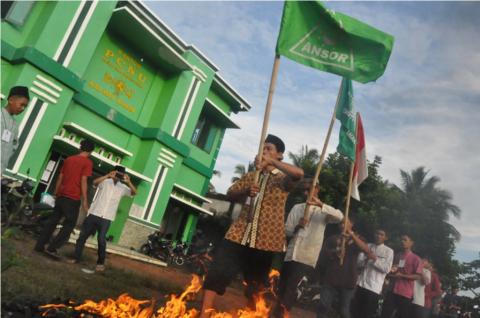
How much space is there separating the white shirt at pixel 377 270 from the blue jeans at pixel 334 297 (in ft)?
2.20

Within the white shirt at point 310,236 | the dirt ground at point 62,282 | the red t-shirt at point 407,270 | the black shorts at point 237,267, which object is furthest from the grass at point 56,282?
the red t-shirt at point 407,270

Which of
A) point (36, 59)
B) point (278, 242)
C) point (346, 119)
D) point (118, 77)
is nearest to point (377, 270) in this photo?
point (346, 119)

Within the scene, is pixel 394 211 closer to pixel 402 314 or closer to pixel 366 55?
pixel 402 314

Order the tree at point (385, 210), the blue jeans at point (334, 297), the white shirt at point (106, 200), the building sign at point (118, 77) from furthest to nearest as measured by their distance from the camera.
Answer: the tree at point (385, 210)
the building sign at point (118, 77)
the white shirt at point (106, 200)
the blue jeans at point (334, 297)

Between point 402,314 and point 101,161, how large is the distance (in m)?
9.14

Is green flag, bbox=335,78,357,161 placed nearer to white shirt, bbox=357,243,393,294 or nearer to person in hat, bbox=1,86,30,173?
white shirt, bbox=357,243,393,294

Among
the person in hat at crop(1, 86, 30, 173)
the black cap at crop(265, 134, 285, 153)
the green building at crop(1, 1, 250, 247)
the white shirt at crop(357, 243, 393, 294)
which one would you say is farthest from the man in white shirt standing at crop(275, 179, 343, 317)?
the green building at crop(1, 1, 250, 247)

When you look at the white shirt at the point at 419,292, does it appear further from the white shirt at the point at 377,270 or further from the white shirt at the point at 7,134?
the white shirt at the point at 7,134

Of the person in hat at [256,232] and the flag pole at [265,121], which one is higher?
the flag pole at [265,121]

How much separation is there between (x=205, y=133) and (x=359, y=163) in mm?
11451

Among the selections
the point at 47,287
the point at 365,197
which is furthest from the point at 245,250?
the point at 365,197

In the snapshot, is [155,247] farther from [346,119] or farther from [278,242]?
[278,242]

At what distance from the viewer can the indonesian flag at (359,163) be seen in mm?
6227

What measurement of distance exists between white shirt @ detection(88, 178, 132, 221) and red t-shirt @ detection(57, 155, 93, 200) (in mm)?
337
